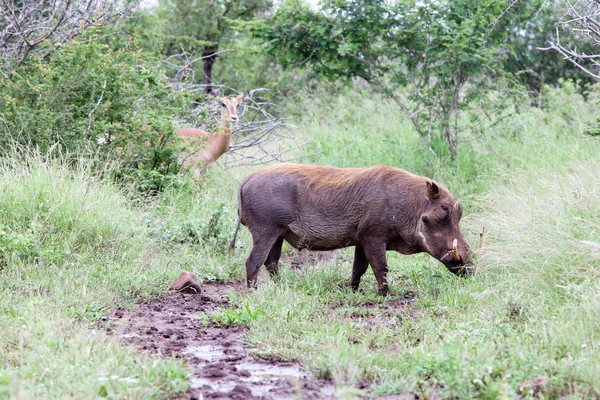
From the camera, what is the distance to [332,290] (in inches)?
257

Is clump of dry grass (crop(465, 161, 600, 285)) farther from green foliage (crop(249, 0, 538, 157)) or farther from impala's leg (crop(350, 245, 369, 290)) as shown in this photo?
green foliage (crop(249, 0, 538, 157))

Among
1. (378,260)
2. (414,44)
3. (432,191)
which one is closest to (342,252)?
(378,260)

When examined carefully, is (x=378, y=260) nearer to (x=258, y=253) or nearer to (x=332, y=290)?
(x=332, y=290)

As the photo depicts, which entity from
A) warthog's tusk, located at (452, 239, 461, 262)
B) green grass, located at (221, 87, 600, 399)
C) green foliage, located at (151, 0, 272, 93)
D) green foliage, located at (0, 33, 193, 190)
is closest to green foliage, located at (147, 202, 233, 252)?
green foliage, located at (0, 33, 193, 190)

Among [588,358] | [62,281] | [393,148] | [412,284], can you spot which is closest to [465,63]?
[393,148]

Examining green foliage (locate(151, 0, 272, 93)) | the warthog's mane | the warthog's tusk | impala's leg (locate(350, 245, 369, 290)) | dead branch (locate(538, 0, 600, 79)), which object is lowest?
impala's leg (locate(350, 245, 369, 290))

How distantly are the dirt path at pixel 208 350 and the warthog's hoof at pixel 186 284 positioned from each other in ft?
0.24

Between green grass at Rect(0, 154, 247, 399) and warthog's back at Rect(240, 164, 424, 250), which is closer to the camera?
green grass at Rect(0, 154, 247, 399)

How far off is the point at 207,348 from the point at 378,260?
1994mm

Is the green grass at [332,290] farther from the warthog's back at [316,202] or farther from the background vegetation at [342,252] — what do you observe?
the warthog's back at [316,202]

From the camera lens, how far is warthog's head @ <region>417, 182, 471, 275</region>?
253 inches

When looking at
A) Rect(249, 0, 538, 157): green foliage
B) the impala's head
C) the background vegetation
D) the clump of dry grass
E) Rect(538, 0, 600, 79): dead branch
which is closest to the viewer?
the background vegetation

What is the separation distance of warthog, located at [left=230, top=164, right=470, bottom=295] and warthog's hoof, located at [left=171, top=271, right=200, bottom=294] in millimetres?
466

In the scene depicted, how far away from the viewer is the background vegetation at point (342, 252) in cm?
405
